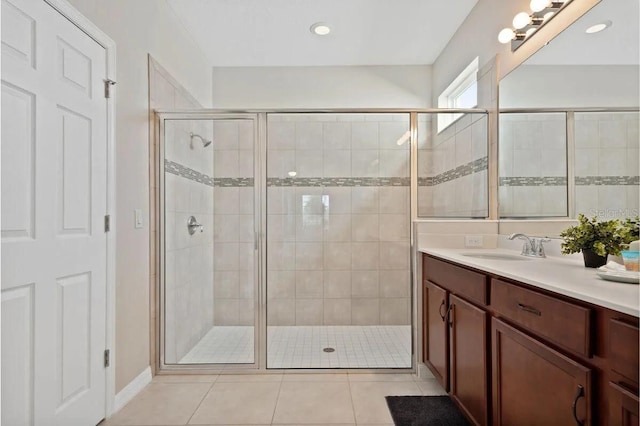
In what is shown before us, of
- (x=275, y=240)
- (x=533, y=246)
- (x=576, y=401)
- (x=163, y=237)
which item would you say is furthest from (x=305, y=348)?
(x=576, y=401)

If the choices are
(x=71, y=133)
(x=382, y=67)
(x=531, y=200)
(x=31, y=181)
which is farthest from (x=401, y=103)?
(x=31, y=181)

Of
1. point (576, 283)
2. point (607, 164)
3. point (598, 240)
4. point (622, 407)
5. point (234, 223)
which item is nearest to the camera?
point (622, 407)

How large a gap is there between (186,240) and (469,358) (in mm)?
2022

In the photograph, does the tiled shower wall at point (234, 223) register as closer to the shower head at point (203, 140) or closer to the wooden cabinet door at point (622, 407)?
the shower head at point (203, 140)

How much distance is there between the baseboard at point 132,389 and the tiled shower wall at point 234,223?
0.55 metres

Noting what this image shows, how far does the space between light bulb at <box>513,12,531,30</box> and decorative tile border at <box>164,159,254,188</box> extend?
6.32 ft

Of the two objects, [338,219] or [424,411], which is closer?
[424,411]

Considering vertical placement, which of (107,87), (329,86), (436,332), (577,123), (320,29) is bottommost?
(436,332)

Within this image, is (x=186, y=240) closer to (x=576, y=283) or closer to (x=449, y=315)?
(x=449, y=315)

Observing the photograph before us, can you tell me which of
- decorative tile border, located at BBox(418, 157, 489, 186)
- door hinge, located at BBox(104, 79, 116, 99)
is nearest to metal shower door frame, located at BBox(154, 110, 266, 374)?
door hinge, located at BBox(104, 79, 116, 99)

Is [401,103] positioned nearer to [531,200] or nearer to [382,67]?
[382,67]

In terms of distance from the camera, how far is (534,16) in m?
2.00

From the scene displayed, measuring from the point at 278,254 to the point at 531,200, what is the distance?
5.63 ft

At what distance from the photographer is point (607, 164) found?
1.53 metres
